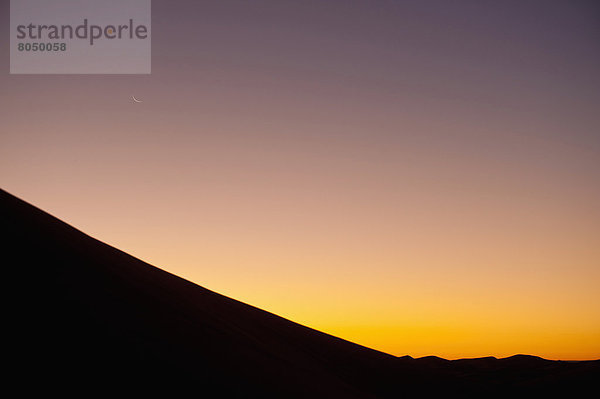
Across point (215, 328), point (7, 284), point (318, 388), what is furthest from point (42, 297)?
point (318, 388)

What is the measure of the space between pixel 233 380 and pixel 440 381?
1444cm

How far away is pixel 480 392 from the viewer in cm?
2180

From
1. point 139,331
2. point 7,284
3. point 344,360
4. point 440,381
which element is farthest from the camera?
point 440,381

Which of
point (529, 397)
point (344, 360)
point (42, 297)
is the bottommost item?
point (529, 397)

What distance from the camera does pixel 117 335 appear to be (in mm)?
8312

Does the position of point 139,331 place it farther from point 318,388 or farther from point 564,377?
point 564,377

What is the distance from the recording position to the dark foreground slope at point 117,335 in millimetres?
6824

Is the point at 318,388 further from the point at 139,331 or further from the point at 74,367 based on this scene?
the point at 74,367

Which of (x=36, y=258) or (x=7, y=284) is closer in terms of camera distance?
(x=7, y=284)

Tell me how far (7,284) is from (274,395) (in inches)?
171

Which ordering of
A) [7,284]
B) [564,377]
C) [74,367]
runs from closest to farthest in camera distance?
1. [74,367]
2. [7,284]
3. [564,377]

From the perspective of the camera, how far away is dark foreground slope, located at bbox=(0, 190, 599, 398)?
6824 millimetres

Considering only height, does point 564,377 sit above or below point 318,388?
below

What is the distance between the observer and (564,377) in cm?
2569
